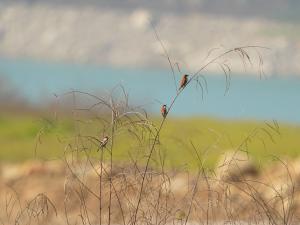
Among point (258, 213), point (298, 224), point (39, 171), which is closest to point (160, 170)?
point (258, 213)

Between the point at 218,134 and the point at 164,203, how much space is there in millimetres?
814

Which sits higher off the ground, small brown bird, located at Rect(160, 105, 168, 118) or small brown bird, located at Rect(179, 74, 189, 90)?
small brown bird, located at Rect(179, 74, 189, 90)

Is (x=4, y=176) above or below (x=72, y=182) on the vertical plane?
above

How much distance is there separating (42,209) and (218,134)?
1523 millimetres

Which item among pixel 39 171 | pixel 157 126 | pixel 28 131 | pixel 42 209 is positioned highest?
pixel 28 131

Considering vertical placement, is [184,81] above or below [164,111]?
above

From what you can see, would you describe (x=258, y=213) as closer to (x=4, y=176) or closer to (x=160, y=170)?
(x=160, y=170)

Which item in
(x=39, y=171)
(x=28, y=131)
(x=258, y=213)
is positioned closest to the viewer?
(x=258, y=213)

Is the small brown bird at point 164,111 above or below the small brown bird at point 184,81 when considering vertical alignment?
below

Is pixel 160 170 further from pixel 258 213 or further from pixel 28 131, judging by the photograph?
pixel 28 131

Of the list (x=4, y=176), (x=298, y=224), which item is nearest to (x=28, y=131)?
(x=4, y=176)

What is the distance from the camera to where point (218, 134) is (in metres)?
7.58

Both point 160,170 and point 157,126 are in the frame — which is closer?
→ point 157,126

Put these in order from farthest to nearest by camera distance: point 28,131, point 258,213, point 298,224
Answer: point 28,131
point 298,224
point 258,213
